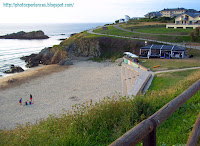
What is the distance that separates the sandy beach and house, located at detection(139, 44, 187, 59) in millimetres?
5725

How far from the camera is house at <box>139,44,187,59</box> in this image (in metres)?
32.8

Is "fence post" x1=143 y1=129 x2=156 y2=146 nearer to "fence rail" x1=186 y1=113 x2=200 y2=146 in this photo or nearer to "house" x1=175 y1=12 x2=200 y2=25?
"fence rail" x1=186 y1=113 x2=200 y2=146

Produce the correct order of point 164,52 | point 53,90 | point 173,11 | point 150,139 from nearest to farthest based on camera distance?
point 150,139
point 53,90
point 164,52
point 173,11

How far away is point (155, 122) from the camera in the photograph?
2361mm

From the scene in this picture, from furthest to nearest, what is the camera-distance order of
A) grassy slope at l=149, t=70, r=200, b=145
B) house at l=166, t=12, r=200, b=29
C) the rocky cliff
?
house at l=166, t=12, r=200, b=29 < the rocky cliff < grassy slope at l=149, t=70, r=200, b=145

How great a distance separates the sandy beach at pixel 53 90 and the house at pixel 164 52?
573cm

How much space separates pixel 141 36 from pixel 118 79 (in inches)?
834

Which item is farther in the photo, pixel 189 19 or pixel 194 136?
pixel 189 19

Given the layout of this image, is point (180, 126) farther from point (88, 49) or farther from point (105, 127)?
point (88, 49)

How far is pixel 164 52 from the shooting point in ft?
112

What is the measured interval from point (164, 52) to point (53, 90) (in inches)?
778

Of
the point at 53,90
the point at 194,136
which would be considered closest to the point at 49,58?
the point at 53,90

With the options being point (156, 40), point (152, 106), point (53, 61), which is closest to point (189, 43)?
point (156, 40)


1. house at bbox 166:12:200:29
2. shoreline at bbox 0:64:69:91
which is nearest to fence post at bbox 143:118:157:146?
shoreline at bbox 0:64:69:91
